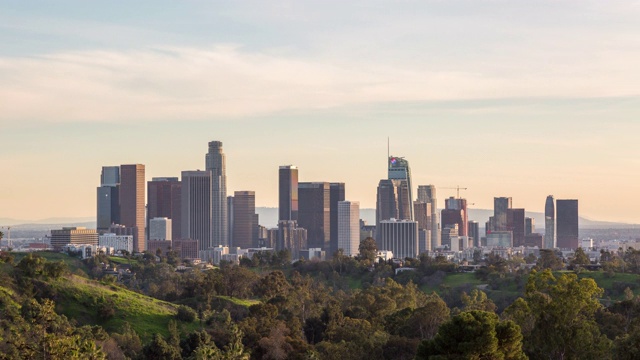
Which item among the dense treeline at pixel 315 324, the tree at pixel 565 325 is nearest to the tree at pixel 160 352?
the dense treeline at pixel 315 324

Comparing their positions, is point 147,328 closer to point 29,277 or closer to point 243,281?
point 29,277

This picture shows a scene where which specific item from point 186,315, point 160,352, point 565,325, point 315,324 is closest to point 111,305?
point 186,315

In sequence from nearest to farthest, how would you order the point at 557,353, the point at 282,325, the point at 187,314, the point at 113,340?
the point at 557,353
the point at 113,340
the point at 282,325
the point at 187,314

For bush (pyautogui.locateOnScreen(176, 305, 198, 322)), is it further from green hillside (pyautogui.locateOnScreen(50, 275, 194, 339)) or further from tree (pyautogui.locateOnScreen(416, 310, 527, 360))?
tree (pyautogui.locateOnScreen(416, 310, 527, 360))

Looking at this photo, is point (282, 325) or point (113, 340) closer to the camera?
point (113, 340)

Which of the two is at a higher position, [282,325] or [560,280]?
[560,280]

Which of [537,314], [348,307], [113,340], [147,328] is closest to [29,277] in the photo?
[147,328]

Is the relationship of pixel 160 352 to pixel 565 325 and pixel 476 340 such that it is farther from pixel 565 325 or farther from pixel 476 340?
pixel 476 340
